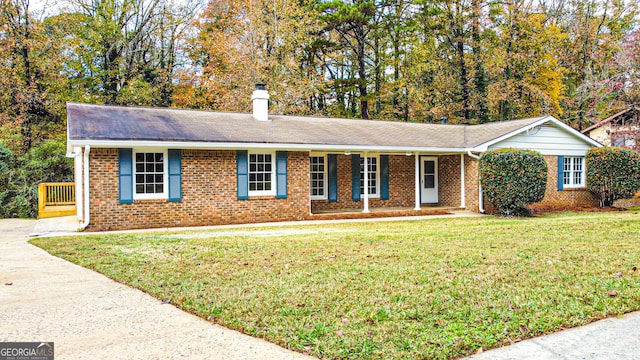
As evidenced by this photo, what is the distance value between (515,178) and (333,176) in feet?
19.6

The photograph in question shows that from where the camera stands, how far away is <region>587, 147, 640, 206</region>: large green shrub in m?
17.1

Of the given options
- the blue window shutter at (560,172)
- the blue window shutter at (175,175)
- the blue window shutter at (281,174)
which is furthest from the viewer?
the blue window shutter at (560,172)

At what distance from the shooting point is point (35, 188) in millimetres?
16859

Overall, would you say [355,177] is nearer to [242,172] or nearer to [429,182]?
[429,182]

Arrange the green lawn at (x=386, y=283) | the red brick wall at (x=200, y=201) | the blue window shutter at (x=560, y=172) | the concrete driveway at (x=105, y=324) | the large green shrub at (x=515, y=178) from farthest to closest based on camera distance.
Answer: the blue window shutter at (x=560, y=172)
the large green shrub at (x=515, y=178)
the red brick wall at (x=200, y=201)
the green lawn at (x=386, y=283)
the concrete driveway at (x=105, y=324)

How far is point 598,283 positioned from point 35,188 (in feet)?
57.9

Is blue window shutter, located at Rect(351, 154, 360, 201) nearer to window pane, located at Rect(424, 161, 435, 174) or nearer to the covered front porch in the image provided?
the covered front porch

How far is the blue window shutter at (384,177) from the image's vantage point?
17.4 m

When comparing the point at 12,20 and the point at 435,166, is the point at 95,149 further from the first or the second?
the point at 12,20

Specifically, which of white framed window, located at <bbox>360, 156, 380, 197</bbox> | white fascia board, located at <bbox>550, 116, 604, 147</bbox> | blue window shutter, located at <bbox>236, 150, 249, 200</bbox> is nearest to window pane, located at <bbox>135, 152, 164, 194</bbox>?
blue window shutter, located at <bbox>236, 150, 249, 200</bbox>

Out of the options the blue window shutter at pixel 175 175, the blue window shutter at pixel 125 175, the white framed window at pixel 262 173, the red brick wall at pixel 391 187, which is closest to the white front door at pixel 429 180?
the red brick wall at pixel 391 187

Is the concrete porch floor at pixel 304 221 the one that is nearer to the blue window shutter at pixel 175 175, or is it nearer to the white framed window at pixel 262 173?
the blue window shutter at pixel 175 175

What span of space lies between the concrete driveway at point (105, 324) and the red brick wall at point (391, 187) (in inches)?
439

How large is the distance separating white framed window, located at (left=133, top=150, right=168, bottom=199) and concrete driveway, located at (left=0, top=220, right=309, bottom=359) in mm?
6334
